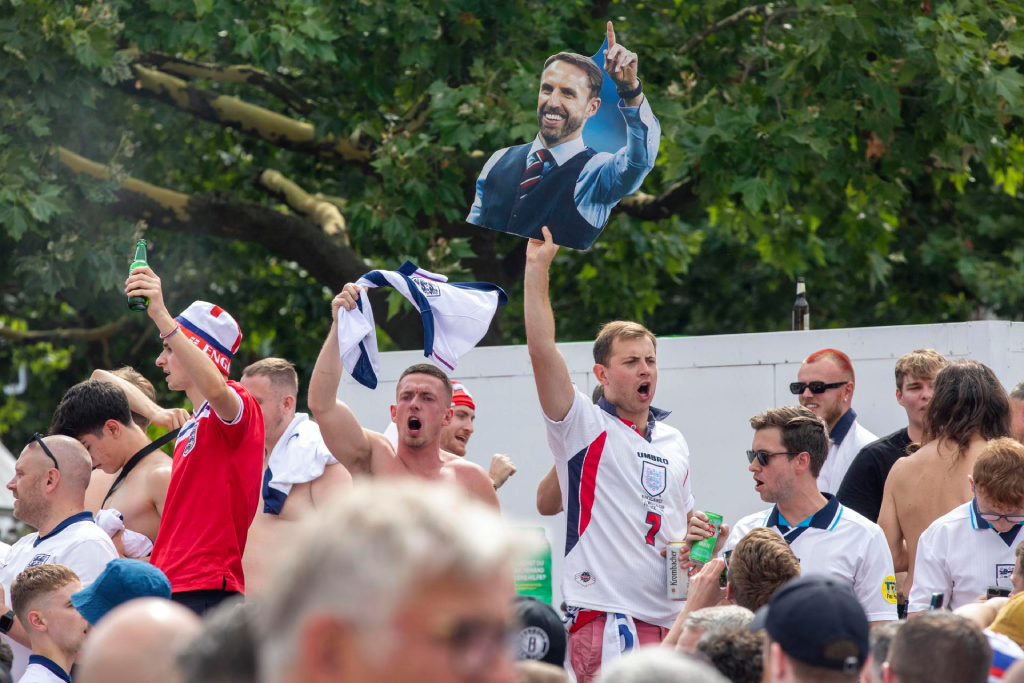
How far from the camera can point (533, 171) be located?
543 cm

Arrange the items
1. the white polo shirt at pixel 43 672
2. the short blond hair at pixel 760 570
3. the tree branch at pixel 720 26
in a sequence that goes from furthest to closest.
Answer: the tree branch at pixel 720 26
the white polo shirt at pixel 43 672
the short blond hair at pixel 760 570

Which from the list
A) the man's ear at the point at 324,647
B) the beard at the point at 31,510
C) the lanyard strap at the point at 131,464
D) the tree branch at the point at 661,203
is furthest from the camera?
the tree branch at the point at 661,203

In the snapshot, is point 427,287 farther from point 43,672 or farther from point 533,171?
point 43,672

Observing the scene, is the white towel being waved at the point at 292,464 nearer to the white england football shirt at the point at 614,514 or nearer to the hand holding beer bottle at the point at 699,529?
the white england football shirt at the point at 614,514

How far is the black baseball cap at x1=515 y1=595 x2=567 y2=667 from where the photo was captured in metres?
3.23

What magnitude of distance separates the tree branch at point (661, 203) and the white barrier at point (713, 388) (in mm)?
3101

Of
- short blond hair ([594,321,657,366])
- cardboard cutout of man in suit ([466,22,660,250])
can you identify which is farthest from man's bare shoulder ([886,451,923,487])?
cardboard cutout of man in suit ([466,22,660,250])

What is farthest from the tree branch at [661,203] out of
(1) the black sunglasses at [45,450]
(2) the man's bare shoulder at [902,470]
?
(1) the black sunglasses at [45,450]

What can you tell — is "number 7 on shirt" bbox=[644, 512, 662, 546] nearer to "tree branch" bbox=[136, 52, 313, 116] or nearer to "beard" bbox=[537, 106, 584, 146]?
"beard" bbox=[537, 106, 584, 146]

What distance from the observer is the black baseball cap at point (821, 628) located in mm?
2676

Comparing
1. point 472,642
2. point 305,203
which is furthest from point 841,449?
point 305,203

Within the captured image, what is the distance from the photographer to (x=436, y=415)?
5.48m

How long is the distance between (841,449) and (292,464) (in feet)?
9.23

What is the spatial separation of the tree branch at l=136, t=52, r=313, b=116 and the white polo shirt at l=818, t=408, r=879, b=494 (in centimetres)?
618
